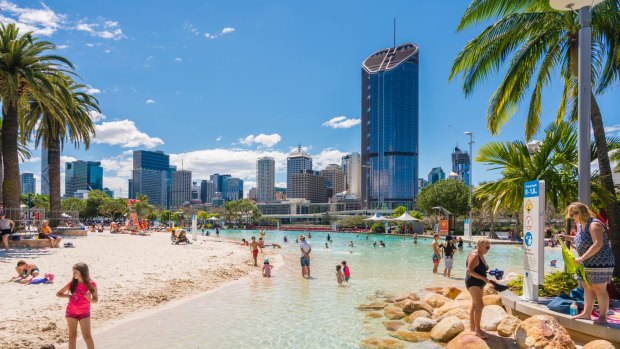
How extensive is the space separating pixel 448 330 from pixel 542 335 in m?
2.21

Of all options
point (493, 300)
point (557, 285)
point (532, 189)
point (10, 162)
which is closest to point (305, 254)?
point (493, 300)

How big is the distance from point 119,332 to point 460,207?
58180 mm

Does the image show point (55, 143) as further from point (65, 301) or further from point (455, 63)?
point (455, 63)

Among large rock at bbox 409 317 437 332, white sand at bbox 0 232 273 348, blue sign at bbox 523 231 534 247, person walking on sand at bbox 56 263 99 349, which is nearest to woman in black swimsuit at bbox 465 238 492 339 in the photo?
blue sign at bbox 523 231 534 247

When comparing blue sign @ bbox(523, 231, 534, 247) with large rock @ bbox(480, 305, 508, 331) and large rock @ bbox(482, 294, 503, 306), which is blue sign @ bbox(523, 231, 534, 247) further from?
large rock @ bbox(482, 294, 503, 306)

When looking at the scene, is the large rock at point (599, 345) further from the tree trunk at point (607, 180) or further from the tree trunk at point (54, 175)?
the tree trunk at point (54, 175)

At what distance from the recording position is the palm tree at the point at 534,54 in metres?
9.34

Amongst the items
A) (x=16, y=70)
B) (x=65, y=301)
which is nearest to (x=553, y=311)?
Answer: (x=65, y=301)

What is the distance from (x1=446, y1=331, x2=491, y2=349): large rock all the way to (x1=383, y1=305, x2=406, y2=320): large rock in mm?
2873

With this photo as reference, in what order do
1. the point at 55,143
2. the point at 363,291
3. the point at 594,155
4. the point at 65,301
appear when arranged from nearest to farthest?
the point at 65,301 → the point at 594,155 → the point at 363,291 → the point at 55,143

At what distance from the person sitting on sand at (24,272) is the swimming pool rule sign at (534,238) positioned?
12.4 meters

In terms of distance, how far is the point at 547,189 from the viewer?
1002cm

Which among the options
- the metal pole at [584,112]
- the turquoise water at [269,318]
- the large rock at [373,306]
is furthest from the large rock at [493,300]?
the metal pole at [584,112]

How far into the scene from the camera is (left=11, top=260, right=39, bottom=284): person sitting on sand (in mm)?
11172
